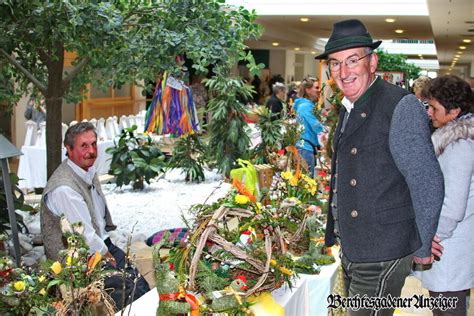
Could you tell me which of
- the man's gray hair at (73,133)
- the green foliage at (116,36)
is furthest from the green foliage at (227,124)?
the man's gray hair at (73,133)

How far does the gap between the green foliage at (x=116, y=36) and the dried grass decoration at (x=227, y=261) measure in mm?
1292

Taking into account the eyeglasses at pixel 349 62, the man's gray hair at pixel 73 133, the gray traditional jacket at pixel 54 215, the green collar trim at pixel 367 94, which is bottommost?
the gray traditional jacket at pixel 54 215

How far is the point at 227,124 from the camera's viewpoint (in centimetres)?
795

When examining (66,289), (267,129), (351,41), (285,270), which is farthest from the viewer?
(267,129)

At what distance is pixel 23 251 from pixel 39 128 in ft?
12.3

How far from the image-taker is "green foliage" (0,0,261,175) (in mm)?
3230

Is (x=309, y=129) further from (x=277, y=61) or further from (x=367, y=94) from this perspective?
(x=277, y=61)

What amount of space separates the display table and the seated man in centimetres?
55

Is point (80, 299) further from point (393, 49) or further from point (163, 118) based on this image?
point (393, 49)

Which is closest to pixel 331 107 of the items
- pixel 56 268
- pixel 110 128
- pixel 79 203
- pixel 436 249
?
pixel 79 203

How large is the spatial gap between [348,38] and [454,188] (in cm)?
76

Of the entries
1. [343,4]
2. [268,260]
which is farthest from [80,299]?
[343,4]

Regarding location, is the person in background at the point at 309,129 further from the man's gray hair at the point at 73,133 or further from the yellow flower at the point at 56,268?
the yellow flower at the point at 56,268

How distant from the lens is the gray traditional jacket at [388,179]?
193 centimetres
